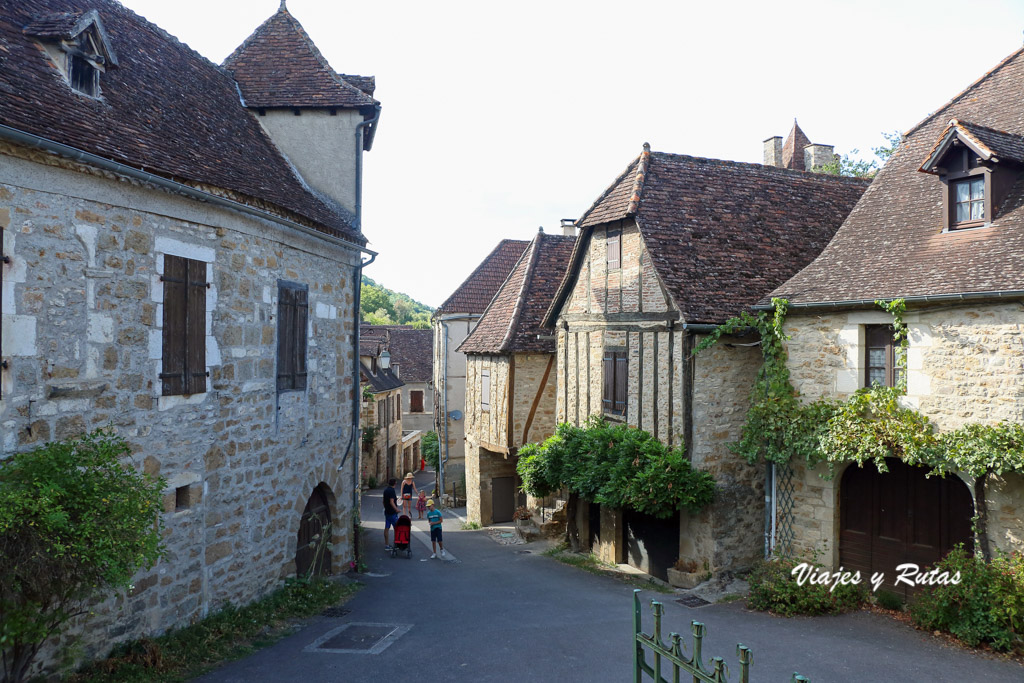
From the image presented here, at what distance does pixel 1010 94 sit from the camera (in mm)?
11633

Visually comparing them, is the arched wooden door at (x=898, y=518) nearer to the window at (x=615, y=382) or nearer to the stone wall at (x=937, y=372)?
the stone wall at (x=937, y=372)

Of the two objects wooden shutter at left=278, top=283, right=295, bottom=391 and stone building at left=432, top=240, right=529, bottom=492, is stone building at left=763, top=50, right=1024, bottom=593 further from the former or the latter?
stone building at left=432, top=240, right=529, bottom=492

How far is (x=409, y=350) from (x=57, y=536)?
34420mm

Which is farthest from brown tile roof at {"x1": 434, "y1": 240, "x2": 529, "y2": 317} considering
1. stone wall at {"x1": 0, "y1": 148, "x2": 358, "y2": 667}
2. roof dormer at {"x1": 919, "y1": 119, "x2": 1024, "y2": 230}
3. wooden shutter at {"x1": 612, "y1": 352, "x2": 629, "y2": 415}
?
roof dormer at {"x1": 919, "y1": 119, "x2": 1024, "y2": 230}

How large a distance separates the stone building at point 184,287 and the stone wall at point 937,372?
7.13 m

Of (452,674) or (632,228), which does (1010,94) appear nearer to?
(632,228)

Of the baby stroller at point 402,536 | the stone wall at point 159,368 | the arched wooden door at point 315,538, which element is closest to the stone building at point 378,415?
the baby stroller at point 402,536

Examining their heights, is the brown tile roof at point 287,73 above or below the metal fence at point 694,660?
above

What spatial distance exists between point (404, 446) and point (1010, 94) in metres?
30.1

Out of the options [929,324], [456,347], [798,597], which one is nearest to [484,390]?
[456,347]

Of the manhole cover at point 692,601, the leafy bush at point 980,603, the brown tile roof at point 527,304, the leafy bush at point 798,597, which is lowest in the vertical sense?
the manhole cover at point 692,601

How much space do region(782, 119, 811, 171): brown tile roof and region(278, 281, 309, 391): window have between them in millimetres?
20966

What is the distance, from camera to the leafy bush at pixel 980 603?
819 cm

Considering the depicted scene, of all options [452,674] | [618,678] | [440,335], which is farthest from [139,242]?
[440,335]
